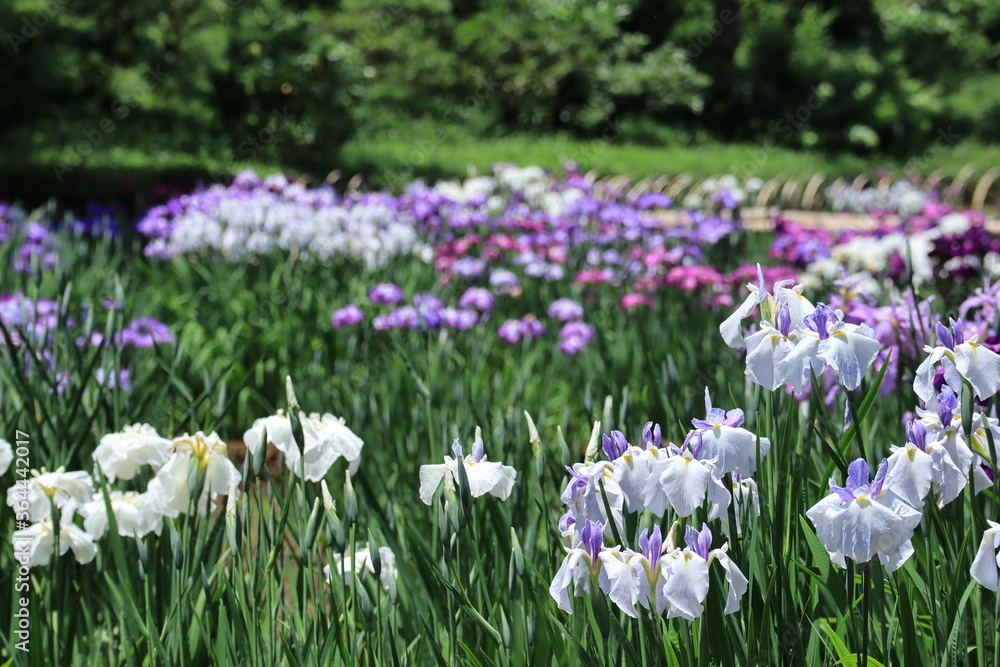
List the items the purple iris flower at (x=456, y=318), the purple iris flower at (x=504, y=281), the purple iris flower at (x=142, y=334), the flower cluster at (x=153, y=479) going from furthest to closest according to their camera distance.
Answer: the purple iris flower at (x=504, y=281) < the purple iris flower at (x=456, y=318) < the purple iris flower at (x=142, y=334) < the flower cluster at (x=153, y=479)

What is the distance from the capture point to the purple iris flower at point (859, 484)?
88 cm

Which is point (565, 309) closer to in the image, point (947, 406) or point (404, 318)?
point (404, 318)

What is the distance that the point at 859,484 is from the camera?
90cm

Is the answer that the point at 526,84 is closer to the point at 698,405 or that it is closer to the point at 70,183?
the point at 70,183

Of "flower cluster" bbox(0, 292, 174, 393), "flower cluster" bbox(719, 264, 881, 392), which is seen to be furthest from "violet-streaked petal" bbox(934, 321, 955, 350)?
"flower cluster" bbox(0, 292, 174, 393)

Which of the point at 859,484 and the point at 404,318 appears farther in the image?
the point at 404,318

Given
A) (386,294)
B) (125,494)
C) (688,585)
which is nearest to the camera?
(688,585)

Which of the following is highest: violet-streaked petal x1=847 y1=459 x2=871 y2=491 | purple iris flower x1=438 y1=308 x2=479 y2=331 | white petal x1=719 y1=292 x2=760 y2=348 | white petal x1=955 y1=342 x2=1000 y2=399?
white petal x1=719 y1=292 x2=760 y2=348

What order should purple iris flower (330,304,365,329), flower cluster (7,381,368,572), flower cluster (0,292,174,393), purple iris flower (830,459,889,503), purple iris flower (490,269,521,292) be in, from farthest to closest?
1. purple iris flower (490,269,521,292)
2. purple iris flower (330,304,365,329)
3. flower cluster (0,292,174,393)
4. flower cluster (7,381,368,572)
5. purple iris flower (830,459,889,503)

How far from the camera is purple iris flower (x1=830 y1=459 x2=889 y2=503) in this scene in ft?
2.88

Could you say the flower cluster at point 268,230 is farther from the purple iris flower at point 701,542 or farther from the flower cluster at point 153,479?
the purple iris flower at point 701,542

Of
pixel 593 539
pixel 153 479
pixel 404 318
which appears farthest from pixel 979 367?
pixel 404 318

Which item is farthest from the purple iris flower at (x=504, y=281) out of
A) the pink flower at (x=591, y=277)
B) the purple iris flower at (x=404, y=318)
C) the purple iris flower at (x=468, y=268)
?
the purple iris flower at (x=404, y=318)

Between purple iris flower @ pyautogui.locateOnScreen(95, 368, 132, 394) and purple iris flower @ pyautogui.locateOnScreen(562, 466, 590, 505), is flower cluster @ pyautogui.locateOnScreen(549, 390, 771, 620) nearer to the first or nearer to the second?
purple iris flower @ pyautogui.locateOnScreen(562, 466, 590, 505)
